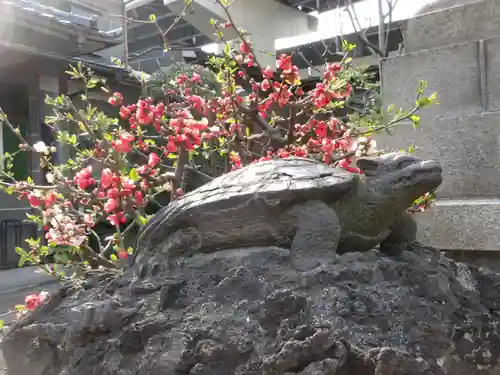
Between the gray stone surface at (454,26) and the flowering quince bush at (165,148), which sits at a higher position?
the gray stone surface at (454,26)

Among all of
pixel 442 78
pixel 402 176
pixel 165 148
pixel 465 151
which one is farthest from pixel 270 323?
pixel 442 78

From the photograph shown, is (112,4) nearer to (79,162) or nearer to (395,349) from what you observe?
(79,162)

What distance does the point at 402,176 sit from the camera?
1113mm

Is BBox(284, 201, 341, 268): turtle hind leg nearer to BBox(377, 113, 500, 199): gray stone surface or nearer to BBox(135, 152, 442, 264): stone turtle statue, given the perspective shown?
BBox(135, 152, 442, 264): stone turtle statue

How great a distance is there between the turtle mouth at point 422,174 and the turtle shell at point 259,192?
12 centimetres

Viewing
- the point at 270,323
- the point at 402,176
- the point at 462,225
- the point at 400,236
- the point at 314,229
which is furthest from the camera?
the point at 462,225

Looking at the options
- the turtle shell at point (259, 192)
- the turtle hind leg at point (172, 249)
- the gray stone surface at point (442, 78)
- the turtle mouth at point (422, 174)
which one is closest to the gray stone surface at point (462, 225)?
the gray stone surface at point (442, 78)

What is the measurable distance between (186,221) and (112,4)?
6.73 meters

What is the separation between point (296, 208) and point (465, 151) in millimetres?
1184

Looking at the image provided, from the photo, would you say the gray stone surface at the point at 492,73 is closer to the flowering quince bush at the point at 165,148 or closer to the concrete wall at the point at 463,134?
the concrete wall at the point at 463,134

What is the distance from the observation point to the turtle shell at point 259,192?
40.7 inches

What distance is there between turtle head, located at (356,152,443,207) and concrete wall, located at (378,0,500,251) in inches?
33.4

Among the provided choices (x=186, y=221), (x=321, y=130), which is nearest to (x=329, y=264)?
(x=186, y=221)

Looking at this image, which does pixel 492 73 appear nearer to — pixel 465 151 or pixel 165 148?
pixel 465 151
